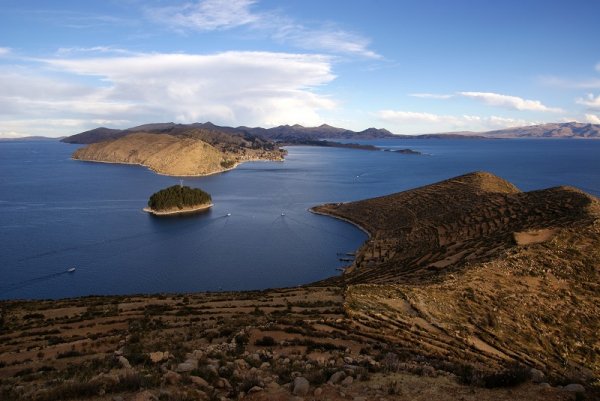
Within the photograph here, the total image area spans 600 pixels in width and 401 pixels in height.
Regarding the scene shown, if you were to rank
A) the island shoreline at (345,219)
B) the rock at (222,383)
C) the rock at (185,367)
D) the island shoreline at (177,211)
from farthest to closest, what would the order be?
1. the island shoreline at (177,211)
2. the island shoreline at (345,219)
3. the rock at (185,367)
4. the rock at (222,383)

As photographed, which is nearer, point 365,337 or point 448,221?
point 365,337

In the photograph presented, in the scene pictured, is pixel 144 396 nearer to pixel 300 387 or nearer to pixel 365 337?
pixel 300 387

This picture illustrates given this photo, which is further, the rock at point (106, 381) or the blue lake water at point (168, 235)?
the blue lake water at point (168, 235)

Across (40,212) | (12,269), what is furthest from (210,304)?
(40,212)

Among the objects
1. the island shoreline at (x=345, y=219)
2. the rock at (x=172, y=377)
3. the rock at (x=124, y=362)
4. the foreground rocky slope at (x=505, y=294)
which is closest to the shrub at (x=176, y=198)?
the island shoreline at (x=345, y=219)

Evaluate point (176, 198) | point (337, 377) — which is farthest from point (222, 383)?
point (176, 198)

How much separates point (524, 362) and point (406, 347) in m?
6.78

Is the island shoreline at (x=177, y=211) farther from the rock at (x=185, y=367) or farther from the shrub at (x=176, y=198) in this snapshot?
the rock at (x=185, y=367)

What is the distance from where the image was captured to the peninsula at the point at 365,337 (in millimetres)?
10602

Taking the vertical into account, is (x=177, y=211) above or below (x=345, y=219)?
above

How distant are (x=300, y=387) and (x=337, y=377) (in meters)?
1.29

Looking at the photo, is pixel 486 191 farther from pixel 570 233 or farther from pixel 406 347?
pixel 406 347

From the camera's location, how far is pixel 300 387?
10.4m

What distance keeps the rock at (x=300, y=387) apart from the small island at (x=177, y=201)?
300 feet
